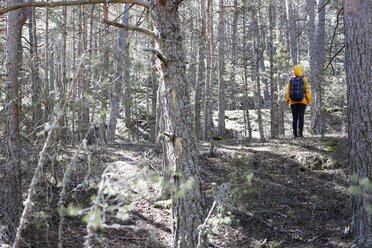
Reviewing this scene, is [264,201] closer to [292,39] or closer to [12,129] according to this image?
[12,129]

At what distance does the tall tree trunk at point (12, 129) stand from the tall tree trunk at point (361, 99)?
196 inches

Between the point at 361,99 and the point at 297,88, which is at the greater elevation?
the point at 297,88

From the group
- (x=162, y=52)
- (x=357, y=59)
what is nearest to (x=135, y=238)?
(x=162, y=52)

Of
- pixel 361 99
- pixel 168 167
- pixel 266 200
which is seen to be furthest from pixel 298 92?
pixel 168 167

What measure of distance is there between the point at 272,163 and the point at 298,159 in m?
0.63

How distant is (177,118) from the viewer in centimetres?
421

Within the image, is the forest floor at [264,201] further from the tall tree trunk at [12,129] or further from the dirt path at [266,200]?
the tall tree trunk at [12,129]

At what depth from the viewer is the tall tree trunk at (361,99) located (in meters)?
4.41

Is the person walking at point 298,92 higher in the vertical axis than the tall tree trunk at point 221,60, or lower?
lower

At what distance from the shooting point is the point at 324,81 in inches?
331

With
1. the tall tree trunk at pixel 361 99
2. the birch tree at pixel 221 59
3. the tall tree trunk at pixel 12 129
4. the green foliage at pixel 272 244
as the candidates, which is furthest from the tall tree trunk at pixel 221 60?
the green foliage at pixel 272 244

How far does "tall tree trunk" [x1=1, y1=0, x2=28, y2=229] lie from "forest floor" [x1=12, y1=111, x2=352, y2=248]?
0.69 m

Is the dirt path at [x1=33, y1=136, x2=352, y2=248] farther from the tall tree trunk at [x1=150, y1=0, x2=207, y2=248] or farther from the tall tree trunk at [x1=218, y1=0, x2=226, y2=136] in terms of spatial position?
the tall tree trunk at [x1=218, y1=0, x2=226, y2=136]

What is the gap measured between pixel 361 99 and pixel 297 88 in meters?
4.27
